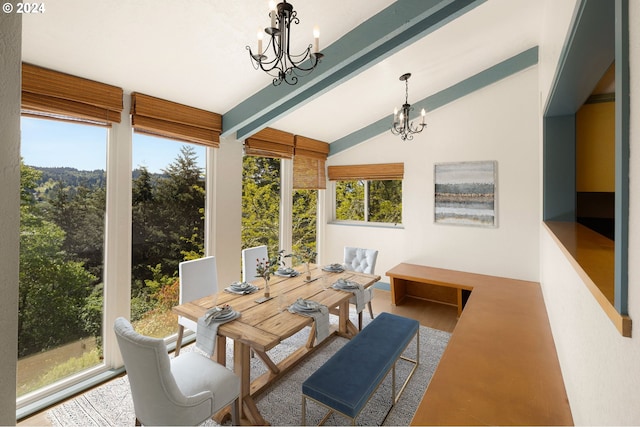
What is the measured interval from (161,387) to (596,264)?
1.95m

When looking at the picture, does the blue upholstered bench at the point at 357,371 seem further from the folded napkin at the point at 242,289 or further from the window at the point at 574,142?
the window at the point at 574,142

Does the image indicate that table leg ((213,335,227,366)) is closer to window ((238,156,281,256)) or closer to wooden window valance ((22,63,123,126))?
window ((238,156,281,256))

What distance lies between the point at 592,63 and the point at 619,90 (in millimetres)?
1059

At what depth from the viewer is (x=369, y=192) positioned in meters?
5.07

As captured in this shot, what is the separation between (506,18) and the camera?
2.61 metres

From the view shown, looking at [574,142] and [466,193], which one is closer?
[574,142]

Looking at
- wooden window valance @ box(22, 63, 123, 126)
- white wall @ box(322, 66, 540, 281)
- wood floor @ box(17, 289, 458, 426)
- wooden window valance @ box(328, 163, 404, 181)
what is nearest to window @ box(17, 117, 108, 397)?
wooden window valance @ box(22, 63, 123, 126)

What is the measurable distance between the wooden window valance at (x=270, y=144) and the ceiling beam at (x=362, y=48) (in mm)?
Result: 464

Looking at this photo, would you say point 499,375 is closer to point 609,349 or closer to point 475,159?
point 609,349

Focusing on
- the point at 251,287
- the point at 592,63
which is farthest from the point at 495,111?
the point at 251,287

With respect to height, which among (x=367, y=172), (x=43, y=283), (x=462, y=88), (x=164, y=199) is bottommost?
(x=43, y=283)

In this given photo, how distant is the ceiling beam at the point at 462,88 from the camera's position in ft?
11.2

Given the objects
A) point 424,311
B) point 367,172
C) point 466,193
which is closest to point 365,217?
point 367,172

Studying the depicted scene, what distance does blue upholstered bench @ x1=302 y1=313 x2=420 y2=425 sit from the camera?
1.67 meters
